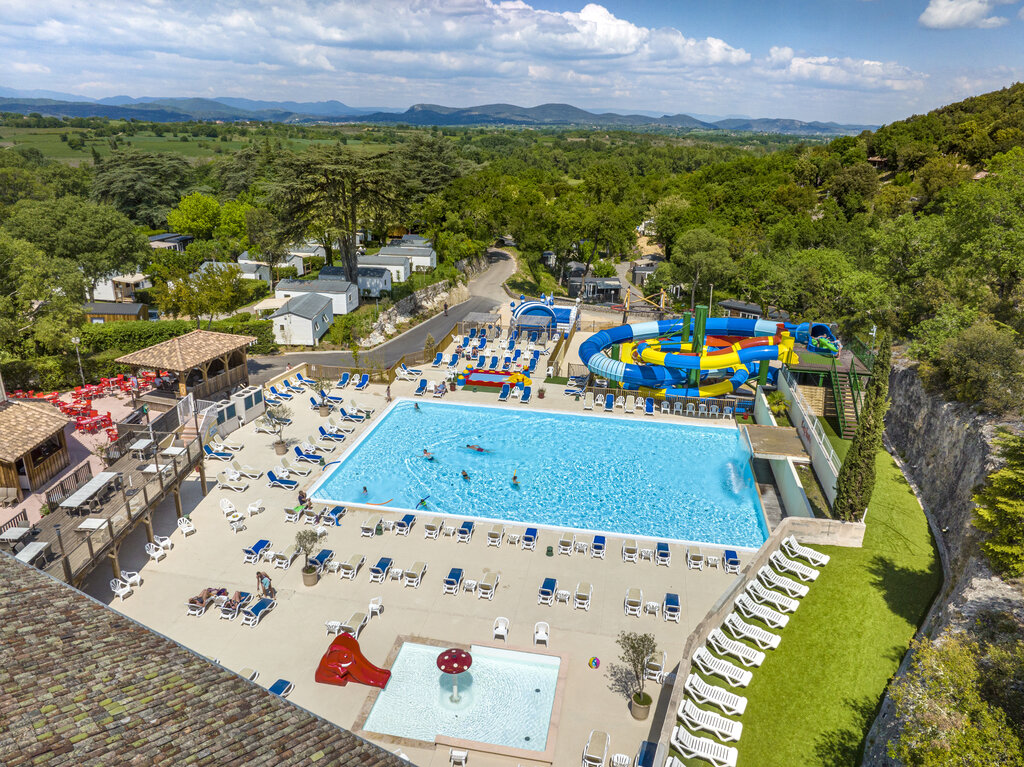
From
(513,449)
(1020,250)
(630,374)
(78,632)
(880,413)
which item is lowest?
(513,449)

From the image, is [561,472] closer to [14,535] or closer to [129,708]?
[14,535]

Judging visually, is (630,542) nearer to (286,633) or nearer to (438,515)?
(438,515)

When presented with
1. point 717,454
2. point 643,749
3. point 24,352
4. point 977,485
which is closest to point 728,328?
point 717,454

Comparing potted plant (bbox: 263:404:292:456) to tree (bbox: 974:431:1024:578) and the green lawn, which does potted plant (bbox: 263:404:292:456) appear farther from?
Answer: tree (bbox: 974:431:1024:578)

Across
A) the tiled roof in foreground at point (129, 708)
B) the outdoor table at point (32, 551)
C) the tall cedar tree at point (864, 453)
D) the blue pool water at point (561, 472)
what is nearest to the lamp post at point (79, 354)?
the blue pool water at point (561, 472)

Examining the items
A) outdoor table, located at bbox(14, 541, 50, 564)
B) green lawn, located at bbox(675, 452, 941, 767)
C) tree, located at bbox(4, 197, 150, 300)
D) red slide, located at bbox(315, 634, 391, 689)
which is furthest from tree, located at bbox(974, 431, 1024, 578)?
tree, located at bbox(4, 197, 150, 300)
